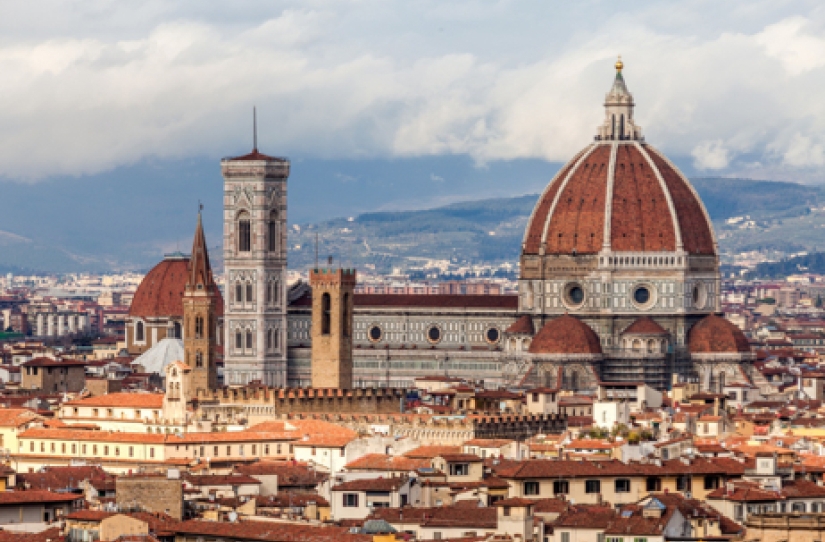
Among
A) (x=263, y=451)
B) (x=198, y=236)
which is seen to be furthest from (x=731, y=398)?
(x=263, y=451)

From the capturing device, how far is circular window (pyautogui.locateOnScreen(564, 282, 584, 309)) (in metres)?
153

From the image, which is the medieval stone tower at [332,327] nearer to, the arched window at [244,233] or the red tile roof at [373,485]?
the arched window at [244,233]

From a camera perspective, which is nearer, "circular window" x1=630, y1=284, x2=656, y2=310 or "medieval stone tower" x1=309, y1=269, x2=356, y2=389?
"medieval stone tower" x1=309, y1=269, x2=356, y2=389

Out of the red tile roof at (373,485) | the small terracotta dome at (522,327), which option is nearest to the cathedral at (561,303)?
the small terracotta dome at (522,327)

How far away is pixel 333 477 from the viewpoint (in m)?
78.6

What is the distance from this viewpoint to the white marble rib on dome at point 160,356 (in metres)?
162

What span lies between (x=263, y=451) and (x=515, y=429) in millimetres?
12138

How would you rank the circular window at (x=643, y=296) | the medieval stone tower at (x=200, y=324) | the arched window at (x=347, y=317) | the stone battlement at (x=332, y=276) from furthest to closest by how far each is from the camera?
the circular window at (x=643, y=296)
the stone battlement at (x=332, y=276)
the arched window at (x=347, y=317)
the medieval stone tower at (x=200, y=324)

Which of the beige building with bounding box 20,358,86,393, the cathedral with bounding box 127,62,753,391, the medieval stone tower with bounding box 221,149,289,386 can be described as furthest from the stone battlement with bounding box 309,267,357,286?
the medieval stone tower with bounding box 221,149,289,386

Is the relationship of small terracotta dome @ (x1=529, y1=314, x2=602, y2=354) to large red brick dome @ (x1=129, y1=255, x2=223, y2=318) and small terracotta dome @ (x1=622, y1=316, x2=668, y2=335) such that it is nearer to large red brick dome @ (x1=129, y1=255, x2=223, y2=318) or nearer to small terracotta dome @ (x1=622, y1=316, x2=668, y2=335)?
small terracotta dome @ (x1=622, y1=316, x2=668, y2=335)

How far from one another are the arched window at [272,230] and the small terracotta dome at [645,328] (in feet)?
64.0

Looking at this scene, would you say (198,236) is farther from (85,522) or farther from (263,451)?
(85,522)

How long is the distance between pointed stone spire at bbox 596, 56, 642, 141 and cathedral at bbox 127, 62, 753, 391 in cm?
7

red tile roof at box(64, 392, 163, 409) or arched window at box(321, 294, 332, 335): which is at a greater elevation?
arched window at box(321, 294, 332, 335)
